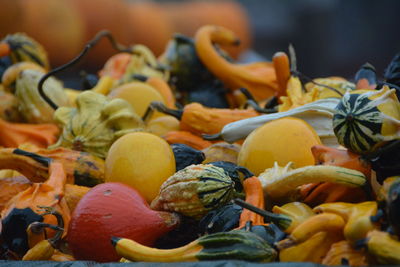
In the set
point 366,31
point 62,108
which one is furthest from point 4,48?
point 366,31

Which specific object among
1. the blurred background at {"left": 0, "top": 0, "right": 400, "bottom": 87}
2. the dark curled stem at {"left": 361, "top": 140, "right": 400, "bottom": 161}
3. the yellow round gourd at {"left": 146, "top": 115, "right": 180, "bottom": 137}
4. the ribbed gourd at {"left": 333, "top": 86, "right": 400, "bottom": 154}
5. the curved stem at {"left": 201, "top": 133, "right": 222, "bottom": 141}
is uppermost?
the ribbed gourd at {"left": 333, "top": 86, "right": 400, "bottom": 154}

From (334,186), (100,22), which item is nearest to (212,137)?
(334,186)

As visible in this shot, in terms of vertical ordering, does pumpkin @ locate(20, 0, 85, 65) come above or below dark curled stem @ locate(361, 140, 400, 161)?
below

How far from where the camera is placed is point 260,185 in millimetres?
→ 1550

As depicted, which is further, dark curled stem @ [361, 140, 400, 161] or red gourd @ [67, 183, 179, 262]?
red gourd @ [67, 183, 179, 262]

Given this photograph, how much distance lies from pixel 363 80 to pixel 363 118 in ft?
2.22

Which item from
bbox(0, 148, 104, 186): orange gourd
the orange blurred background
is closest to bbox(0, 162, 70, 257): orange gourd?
bbox(0, 148, 104, 186): orange gourd

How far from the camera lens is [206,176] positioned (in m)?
1.54

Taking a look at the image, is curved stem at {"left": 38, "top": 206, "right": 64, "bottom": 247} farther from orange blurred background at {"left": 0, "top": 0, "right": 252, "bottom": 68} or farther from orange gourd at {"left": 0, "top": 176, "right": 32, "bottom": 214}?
orange blurred background at {"left": 0, "top": 0, "right": 252, "bottom": 68}

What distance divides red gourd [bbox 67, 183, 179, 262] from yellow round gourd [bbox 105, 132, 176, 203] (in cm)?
16

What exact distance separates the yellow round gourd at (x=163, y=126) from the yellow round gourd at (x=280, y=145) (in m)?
0.48

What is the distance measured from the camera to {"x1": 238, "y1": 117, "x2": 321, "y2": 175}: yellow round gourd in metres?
1.69

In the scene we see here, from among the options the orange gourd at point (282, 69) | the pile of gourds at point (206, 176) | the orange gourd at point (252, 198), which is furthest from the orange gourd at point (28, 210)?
the orange gourd at point (282, 69)

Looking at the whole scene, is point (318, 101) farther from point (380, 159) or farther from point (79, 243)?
point (79, 243)
